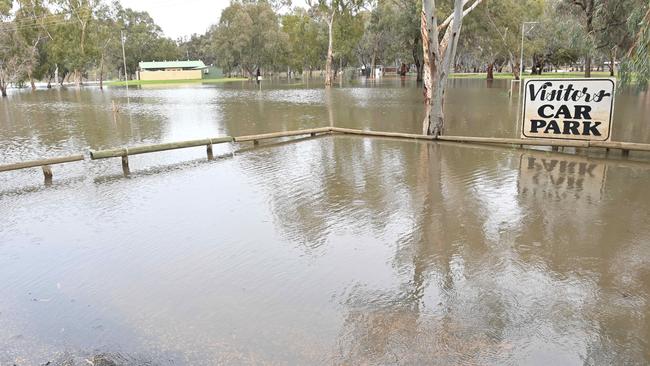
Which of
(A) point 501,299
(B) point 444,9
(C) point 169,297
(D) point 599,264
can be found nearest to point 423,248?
(A) point 501,299

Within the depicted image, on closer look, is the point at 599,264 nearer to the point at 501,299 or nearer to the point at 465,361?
the point at 501,299

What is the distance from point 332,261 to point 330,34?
4235cm

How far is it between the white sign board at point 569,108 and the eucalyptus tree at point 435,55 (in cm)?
247

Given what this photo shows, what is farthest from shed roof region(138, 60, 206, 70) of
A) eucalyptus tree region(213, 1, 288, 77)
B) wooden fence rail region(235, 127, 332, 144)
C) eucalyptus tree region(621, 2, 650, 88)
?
eucalyptus tree region(621, 2, 650, 88)

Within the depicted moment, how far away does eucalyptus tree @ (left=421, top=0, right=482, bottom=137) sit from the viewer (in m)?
13.0

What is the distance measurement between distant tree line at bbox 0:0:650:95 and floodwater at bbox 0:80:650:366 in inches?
170

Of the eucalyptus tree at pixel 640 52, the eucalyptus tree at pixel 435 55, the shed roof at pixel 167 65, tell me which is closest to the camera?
the eucalyptus tree at pixel 640 52

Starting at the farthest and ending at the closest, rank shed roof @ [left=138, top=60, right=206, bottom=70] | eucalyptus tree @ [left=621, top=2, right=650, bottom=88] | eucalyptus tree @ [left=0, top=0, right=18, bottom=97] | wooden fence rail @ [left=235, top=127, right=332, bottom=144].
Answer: shed roof @ [left=138, top=60, right=206, bottom=70] < eucalyptus tree @ [left=0, top=0, right=18, bottom=97] < wooden fence rail @ [left=235, top=127, right=332, bottom=144] < eucalyptus tree @ [left=621, top=2, right=650, bottom=88]

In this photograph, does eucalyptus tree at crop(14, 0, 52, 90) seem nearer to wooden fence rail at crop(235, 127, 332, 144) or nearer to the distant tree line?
the distant tree line

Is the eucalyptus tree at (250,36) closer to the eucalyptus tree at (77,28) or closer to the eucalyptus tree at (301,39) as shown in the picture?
the eucalyptus tree at (301,39)

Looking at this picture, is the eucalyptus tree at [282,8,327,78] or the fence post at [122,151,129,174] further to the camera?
the eucalyptus tree at [282,8,327,78]

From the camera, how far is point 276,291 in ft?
16.9

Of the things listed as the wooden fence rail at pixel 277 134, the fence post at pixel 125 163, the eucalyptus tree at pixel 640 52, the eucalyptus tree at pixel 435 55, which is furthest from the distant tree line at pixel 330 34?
the fence post at pixel 125 163

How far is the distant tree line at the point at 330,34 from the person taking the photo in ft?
75.5
